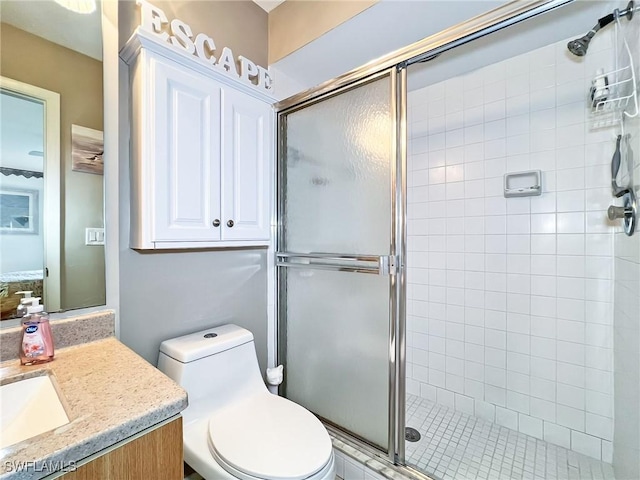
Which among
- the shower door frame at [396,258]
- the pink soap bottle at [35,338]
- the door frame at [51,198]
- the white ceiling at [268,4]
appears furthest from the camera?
the white ceiling at [268,4]

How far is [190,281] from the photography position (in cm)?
140

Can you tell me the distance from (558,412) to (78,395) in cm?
216

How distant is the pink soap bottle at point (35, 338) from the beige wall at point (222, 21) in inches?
40.9

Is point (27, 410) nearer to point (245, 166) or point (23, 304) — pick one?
point (23, 304)

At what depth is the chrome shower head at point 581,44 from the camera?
1.45 meters

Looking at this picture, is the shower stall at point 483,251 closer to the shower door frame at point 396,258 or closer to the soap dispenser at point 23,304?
the shower door frame at point 396,258

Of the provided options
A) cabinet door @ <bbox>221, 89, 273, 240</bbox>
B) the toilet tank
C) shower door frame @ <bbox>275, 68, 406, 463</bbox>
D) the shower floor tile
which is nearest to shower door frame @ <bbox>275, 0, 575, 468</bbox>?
shower door frame @ <bbox>275, 68, 406, 463</bbox>

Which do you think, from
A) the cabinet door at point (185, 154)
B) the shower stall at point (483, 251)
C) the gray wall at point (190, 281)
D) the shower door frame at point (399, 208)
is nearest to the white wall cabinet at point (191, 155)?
the cabinet door at point (185, 154)

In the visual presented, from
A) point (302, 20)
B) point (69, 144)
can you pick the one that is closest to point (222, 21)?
point (302, 20)

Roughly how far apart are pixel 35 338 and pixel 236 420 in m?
0.72

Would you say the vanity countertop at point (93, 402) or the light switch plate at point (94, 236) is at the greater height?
the light switch plate at point (94, 236)

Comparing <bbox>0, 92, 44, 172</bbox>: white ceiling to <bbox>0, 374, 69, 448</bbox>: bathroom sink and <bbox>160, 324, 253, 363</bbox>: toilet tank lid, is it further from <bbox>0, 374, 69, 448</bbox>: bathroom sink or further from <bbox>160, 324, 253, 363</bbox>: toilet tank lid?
<bbox>160, 324, 253, 363</bbox>: toilet tank lid

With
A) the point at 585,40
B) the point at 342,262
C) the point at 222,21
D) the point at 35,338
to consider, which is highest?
the point at 222,21

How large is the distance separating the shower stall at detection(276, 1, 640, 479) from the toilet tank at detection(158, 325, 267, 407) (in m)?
0.39
